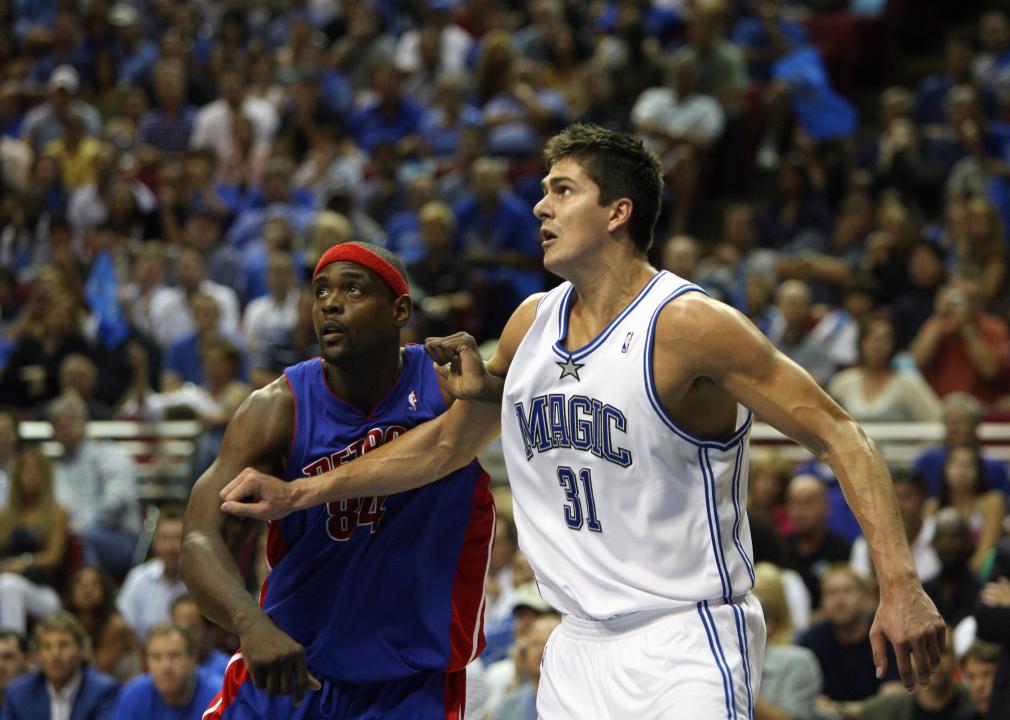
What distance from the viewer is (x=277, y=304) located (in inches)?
486

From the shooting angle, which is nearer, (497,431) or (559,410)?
(559,410)

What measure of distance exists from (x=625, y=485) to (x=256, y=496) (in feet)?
3.57

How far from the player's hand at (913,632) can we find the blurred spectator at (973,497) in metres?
5.10

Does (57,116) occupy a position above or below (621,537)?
above

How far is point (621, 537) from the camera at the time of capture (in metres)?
4.48

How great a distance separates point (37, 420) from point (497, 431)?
759cm

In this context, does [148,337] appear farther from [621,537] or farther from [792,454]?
[621,537]

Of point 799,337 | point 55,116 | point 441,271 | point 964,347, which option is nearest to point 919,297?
point 964,347

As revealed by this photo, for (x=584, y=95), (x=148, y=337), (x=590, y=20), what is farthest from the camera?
(x=590, y=20)

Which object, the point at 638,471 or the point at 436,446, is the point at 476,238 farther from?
the point at 638,471

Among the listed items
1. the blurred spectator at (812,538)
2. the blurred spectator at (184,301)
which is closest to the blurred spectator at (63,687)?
the blurred spectator at (812,538)

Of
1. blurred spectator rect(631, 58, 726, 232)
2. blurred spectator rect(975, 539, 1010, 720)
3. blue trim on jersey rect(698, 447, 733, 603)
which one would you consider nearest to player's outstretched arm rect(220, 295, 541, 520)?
blue trim on jersey rect(698, 447, 733, 603)

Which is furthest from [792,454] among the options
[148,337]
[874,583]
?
[148,337]

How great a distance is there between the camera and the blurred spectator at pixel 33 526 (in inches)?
396
